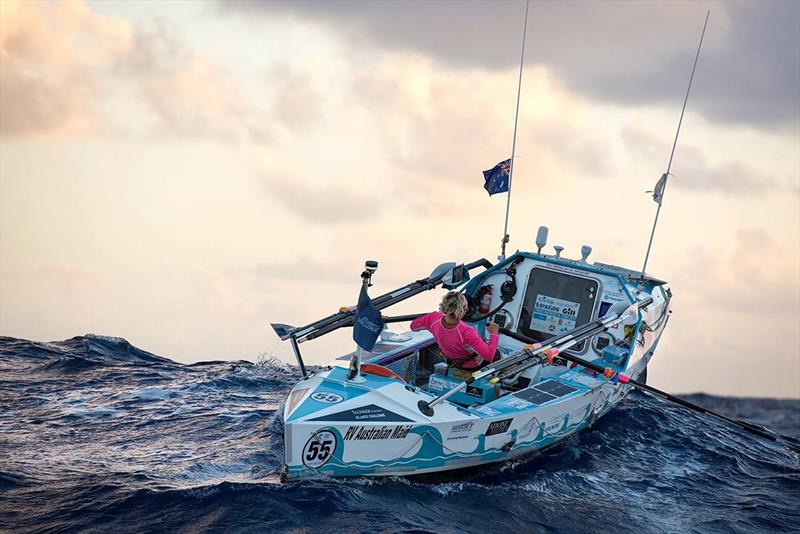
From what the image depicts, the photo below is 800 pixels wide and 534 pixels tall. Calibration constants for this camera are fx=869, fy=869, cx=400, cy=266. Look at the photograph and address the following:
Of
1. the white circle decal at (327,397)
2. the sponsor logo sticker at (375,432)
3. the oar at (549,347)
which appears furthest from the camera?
the oar at (549,347)

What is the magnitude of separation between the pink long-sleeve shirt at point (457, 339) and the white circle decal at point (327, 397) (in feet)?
6.44

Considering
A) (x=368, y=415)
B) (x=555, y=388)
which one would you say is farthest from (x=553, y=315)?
(x=368, y=415)

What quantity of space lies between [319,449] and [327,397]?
0.63 metres

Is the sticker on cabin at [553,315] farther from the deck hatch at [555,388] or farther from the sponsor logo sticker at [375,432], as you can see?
the sponsor logo sticker at [375,432]

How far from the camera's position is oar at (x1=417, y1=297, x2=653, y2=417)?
9500mm

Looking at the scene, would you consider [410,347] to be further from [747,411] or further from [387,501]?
[747,411]

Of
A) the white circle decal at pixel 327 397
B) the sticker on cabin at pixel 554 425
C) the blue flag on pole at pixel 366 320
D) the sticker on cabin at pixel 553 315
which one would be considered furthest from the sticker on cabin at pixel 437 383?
the sticker on cabin at pixel 553 315

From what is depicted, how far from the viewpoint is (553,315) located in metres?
14.0

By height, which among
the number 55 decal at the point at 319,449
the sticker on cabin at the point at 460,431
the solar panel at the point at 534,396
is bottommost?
the number 55 decal at the point at 319,449

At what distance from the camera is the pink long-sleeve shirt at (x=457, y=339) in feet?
35.3

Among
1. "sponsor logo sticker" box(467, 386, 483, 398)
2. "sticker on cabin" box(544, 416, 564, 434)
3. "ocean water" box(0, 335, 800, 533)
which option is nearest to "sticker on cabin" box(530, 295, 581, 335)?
"ocean water" box(0, 335, 800, 533)

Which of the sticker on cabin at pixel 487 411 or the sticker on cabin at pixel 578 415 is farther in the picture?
the sticker on cabin at pixel 578 415

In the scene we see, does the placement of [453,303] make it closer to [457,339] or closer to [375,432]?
[457,339]

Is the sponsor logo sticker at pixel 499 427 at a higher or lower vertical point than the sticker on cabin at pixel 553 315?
lower
